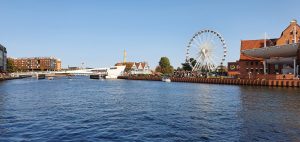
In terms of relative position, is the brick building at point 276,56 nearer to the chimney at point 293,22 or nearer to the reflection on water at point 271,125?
the chimney at point 293,22

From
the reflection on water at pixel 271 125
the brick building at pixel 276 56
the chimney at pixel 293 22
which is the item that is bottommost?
the reflection on water at pixel 271 125

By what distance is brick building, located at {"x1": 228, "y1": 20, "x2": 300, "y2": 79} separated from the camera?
8706 cm

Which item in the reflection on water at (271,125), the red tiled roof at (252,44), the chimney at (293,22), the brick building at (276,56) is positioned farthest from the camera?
the red tiled roof at (252,44)

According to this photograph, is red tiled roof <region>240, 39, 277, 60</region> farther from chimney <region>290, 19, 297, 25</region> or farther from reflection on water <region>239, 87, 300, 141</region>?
reflection on water <region>239, 87, 300, 141</region>

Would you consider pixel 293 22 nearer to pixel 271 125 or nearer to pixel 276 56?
pixel 276 56

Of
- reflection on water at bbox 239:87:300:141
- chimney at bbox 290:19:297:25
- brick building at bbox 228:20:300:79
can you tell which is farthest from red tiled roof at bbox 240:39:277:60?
reflection on water at bbox 239:87:300:141

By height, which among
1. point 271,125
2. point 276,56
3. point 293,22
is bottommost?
point 271,125

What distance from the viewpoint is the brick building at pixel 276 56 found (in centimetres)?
8706

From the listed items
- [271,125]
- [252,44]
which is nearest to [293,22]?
[252,44]

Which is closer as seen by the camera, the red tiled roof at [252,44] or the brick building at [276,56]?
the brick building at [276,56]

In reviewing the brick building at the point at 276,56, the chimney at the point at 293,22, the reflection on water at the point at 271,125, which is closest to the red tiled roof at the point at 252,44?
the brick building at the point at 276,56

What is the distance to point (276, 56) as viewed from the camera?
95875 millimetres

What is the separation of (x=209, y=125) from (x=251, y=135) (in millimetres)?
4725

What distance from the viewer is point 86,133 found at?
78.0ft
